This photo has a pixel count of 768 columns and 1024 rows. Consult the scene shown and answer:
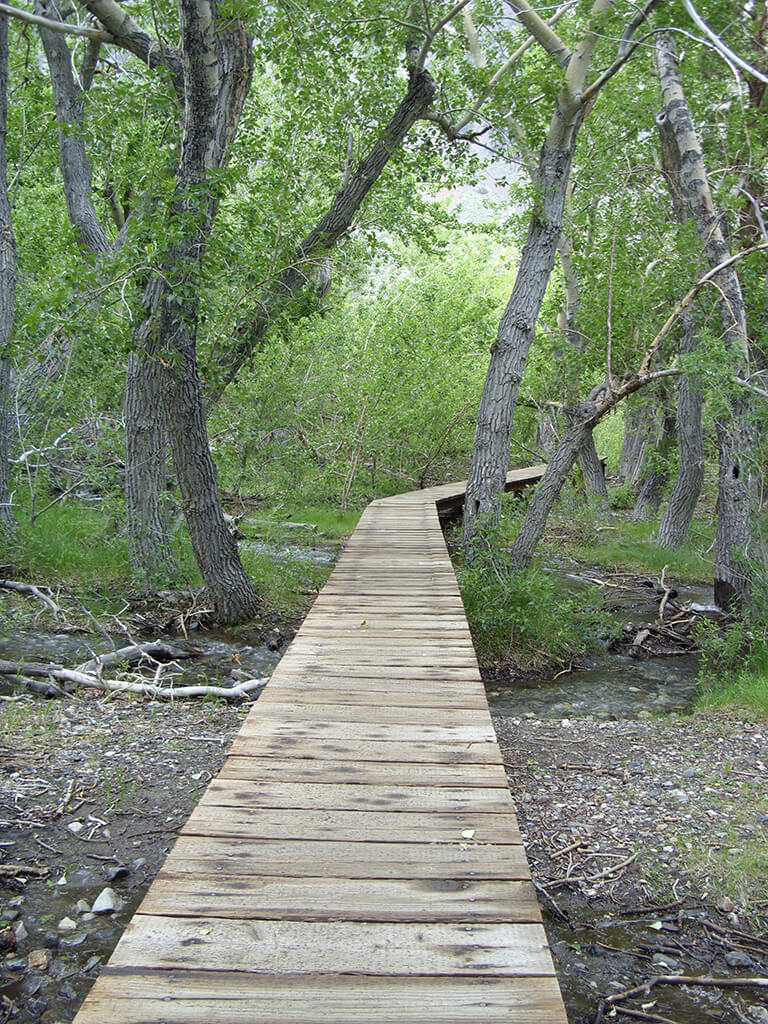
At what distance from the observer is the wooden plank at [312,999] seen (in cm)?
164

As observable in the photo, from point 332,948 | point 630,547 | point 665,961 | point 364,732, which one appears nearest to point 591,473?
point 630,547

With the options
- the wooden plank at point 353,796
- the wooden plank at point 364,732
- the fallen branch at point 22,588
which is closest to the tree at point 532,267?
the fallen branch at point 22,588

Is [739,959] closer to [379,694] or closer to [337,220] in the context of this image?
[379,694]

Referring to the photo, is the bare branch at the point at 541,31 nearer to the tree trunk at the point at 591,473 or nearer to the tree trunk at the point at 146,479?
the tree trunk at the point at 146,479

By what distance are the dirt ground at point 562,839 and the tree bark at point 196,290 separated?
2.21 metres

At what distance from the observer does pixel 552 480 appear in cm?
799

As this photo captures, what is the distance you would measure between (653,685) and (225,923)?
560 centimetres

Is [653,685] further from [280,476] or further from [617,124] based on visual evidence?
[617,124]

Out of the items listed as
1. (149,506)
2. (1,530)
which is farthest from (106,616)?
(1,530)

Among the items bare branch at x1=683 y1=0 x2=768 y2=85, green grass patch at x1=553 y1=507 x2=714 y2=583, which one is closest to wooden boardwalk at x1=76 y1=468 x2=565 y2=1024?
bare branch at x1=683 y1=0 x2=768 y2=85

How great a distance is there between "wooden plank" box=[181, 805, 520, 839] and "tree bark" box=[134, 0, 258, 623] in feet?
14.2

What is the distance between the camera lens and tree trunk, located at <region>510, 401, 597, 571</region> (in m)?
7.82

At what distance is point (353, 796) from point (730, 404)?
5629 millimetres

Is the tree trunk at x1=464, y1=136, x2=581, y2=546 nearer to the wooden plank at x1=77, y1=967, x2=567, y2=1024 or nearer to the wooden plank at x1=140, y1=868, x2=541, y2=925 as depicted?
the wooden plank at x1=140, y1=868, x2=541, y2=925
